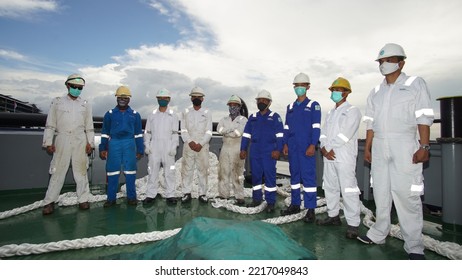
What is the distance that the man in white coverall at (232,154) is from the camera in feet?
14.9

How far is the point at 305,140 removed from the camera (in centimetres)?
353

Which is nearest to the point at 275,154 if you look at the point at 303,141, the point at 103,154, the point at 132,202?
the point at 303,141

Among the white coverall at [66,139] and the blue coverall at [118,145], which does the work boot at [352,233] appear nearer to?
the blue coverall at [118,145]

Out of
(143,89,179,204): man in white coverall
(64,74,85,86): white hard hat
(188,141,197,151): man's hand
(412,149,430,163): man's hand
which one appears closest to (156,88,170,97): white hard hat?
(143,89,179,204): man in white coverall

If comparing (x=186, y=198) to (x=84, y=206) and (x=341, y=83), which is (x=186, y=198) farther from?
(x=341, y=83)

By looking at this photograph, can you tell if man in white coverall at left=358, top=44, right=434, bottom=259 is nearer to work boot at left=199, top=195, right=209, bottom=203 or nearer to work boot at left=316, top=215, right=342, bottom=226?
work boot at left=316, top=215, right=342, bottom=226

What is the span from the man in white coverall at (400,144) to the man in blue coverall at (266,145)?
1.54m

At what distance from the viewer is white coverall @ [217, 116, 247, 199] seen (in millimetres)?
4543

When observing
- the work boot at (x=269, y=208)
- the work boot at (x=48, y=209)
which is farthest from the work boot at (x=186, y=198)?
the work boot at (x=48, y=209)

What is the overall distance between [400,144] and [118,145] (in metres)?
3.76

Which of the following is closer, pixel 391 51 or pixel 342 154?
pixel 391 51

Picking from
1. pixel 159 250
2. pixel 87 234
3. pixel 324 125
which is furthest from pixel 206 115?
pixel 159 250

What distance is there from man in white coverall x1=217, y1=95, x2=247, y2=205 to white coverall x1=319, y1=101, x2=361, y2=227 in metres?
1.61
